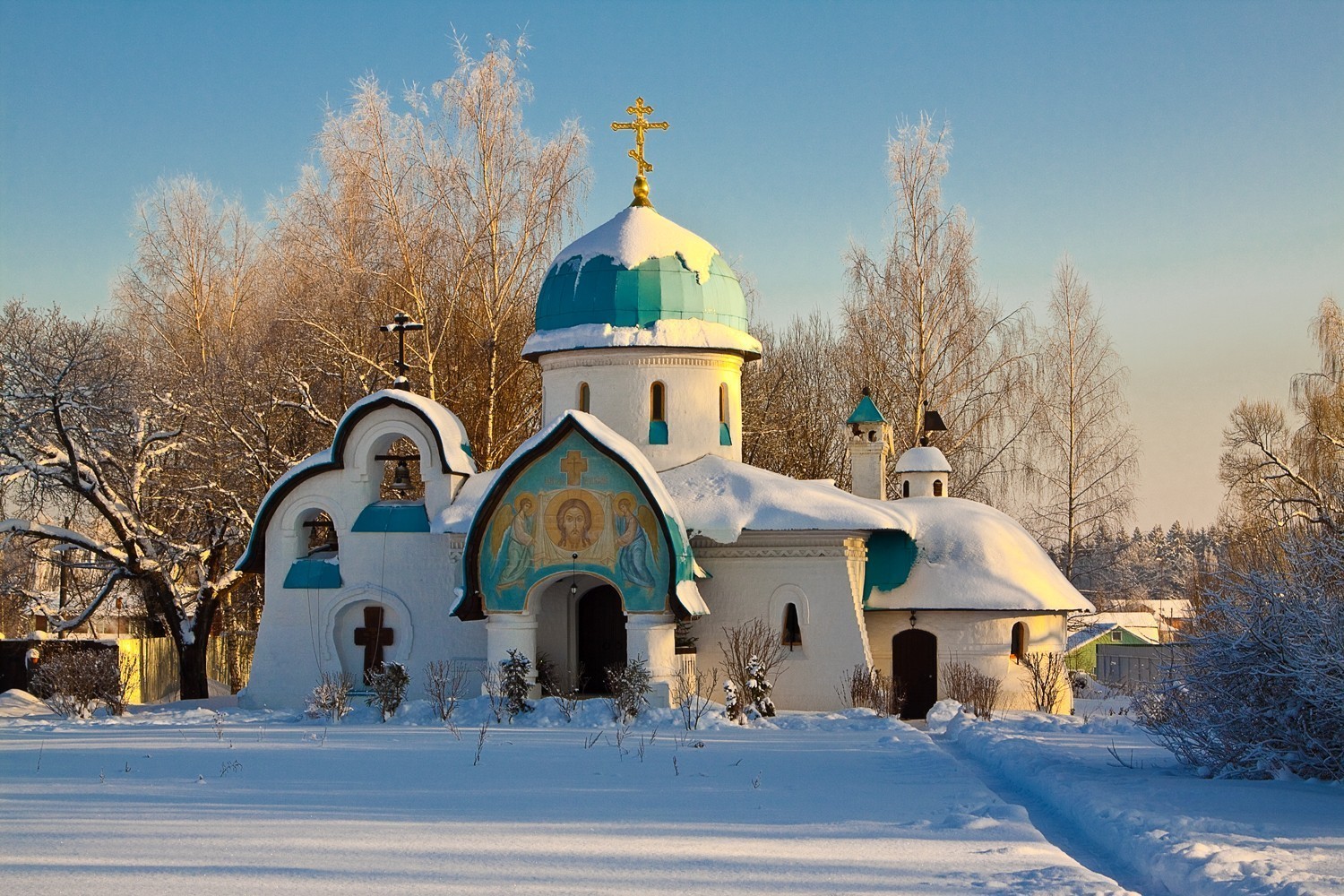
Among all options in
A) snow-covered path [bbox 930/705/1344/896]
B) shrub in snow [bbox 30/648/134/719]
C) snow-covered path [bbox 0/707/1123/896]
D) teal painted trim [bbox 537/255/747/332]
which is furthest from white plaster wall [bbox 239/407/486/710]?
snow-covered path [bbox 930/705/1344/896]

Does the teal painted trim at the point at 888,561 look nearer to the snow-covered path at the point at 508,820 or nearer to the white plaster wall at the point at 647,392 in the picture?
the white plaster wall at the point at 647,392

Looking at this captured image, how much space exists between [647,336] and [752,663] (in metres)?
5.63

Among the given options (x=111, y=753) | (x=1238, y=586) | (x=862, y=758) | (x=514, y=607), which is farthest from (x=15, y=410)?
(x=1238, y=586)

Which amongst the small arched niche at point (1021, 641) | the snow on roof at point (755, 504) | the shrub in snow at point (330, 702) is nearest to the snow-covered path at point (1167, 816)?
the snow on roof at point (755, 504)

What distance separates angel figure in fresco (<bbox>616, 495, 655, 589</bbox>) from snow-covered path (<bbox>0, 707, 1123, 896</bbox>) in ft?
13.0

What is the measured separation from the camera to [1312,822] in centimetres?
1015

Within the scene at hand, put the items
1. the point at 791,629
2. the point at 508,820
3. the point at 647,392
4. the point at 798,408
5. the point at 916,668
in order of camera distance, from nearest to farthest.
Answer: the point at 508,820 < the point at 791,629 < the point at 916,668 < the point at 647,392 < the point at 798,408

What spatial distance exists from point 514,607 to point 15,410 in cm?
1025

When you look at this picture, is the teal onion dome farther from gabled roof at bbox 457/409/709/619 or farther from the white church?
gabled roof at bbox 457/409/709/619

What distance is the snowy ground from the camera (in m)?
8.09

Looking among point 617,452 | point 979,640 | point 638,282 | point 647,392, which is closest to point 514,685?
point 617,452

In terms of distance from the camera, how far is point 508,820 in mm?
10031

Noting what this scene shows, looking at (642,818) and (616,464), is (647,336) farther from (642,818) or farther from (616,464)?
(642,818)

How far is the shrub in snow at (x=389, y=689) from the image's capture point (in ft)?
63.1
